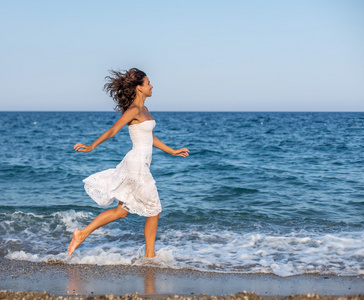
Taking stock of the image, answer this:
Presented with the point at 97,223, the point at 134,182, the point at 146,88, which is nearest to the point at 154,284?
the point at 97,223

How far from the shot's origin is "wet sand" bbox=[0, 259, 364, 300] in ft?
12.5

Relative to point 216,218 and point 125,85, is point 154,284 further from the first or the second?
point 216,218

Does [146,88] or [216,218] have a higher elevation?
[146,88]

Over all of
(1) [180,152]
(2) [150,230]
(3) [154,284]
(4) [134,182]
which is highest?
(1) [180,152]

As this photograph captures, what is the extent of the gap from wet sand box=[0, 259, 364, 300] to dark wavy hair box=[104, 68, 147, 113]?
76.5 inches

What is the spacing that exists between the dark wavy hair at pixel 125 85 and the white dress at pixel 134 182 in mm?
348

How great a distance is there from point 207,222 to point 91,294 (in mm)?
3704

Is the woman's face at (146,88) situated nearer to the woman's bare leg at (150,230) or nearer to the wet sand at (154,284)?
the woman's bare leg at (150,230)

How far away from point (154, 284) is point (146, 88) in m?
2.16

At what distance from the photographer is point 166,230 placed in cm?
681

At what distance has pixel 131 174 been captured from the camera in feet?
15.3

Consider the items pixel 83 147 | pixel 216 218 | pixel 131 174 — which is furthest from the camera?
pixel 216 218

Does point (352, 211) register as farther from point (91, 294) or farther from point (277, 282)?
point (91, 294)

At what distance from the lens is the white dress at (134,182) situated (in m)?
4.66
